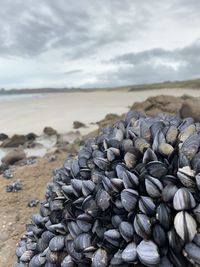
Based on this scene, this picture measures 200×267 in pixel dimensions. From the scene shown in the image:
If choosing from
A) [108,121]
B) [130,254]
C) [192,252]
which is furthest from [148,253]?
[108,121]

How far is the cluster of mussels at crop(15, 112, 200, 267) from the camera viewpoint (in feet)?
7.89

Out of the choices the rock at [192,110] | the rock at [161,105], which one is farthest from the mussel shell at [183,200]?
the rock at [161,105]

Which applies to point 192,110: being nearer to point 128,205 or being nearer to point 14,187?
point 14,187

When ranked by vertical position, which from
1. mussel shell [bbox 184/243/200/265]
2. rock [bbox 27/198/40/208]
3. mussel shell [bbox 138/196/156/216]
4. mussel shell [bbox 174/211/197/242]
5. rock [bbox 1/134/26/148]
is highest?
mussel shell [bbox 138/196/156/216]

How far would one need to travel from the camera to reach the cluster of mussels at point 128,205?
7.89ft

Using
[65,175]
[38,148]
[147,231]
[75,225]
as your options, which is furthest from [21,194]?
[38,148]

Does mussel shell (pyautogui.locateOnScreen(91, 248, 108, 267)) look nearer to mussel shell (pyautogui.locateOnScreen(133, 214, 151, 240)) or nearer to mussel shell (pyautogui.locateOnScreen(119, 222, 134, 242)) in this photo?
mussel shell (pyautogui.locateOnScreen(119, 222, 134, 242))

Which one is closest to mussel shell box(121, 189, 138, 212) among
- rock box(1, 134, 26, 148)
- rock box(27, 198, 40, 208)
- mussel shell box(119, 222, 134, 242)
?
mussel shell box(119, 222, 134, 242)

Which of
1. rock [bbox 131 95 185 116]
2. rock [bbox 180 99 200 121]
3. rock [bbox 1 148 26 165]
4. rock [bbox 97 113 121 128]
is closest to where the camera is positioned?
rock [bbox 180 99 200 121]

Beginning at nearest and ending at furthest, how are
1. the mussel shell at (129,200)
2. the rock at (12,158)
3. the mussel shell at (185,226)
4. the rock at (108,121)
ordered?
the mussel shell at (185,226) → the mussel shell at (129,200) → the rock at (12,158) → the rock at (108,121)

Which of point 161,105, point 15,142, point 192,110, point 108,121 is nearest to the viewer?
point 192,110

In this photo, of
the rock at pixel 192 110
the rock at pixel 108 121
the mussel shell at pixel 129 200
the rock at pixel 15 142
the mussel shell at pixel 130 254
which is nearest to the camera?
the mussel shell at pixel 130 254

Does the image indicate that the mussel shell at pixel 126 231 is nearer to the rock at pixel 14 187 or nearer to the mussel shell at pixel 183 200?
the mussel shell at pixel 183 200

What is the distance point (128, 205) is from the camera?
259 centimetres
